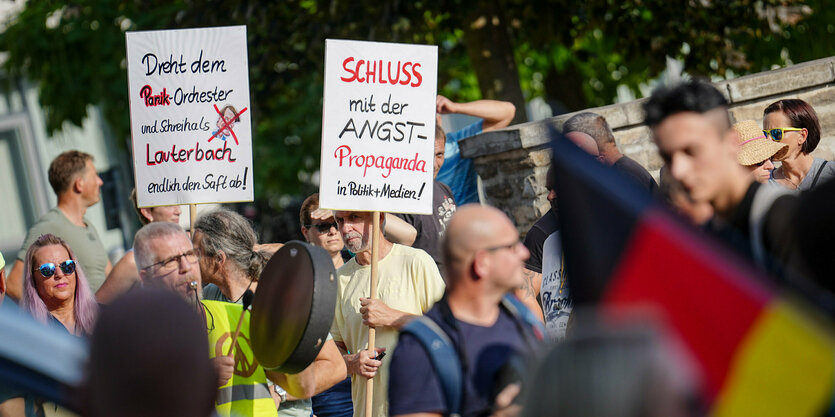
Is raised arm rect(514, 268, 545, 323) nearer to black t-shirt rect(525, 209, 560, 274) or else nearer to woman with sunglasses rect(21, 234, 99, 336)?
black t-shirt rect(525, 209, 560, 274)

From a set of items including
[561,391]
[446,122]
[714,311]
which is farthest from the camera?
[446,122]

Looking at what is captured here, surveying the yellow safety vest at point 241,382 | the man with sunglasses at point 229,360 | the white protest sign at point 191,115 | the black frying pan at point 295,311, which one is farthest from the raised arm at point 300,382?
the white protest sign at point 191,115

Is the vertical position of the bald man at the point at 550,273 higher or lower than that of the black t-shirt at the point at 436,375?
lower

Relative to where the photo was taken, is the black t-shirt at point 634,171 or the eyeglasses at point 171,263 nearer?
the eyeglasses at point 171,263

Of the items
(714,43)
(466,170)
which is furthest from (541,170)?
(714,43)

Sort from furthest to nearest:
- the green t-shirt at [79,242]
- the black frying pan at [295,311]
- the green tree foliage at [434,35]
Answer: the green tree foliage at [434,35] → the green t-shirt at [79,242] → the black frying pan at [295,311]

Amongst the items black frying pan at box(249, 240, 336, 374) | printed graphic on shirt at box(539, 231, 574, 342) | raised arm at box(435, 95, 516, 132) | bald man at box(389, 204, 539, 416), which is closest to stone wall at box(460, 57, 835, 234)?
raised arm at box(435, 95, 516, 132)

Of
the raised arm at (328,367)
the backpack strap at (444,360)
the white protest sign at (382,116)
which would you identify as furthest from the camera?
A: the white protest sign at (382,116)

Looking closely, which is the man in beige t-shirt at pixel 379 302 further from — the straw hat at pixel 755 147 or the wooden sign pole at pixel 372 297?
the straw hat at pixel 755 147

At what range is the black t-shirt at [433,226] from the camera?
5852 mm

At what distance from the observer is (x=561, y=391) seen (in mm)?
1460

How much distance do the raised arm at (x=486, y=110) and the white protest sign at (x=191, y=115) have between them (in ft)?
4.65

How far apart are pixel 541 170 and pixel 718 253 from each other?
5249 mm

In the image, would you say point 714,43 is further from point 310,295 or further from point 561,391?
point 561,391
